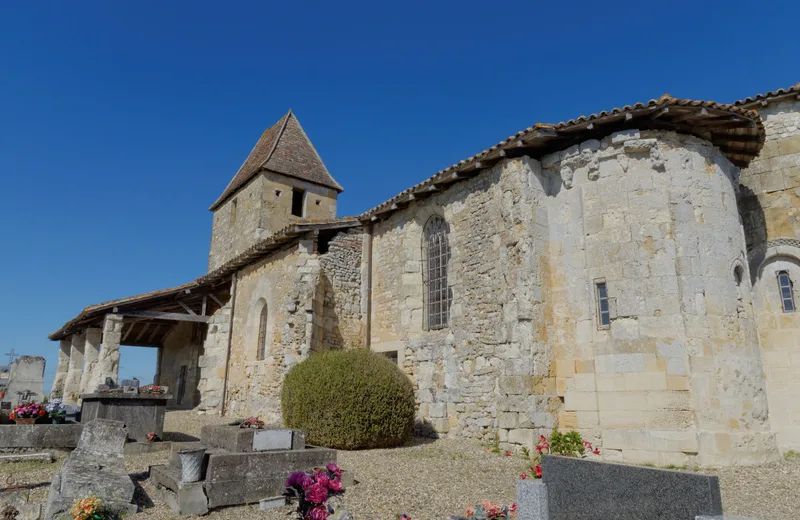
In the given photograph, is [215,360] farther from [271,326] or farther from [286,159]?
[286,159]

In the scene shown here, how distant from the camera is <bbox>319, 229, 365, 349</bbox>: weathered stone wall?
1302cm

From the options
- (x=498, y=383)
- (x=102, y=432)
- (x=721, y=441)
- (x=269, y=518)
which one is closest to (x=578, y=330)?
(x=498, y=383)

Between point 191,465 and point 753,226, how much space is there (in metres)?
10.8

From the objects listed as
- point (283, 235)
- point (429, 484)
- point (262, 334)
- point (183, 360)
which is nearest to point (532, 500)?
point (429, 484)

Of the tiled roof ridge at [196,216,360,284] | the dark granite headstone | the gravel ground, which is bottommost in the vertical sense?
the gravel ground

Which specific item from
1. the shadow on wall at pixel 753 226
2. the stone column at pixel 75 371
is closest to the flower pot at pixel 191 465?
the shadow on wall at pixel 753 226

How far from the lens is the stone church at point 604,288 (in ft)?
26.3

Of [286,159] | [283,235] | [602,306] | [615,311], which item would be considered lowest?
[615,311]

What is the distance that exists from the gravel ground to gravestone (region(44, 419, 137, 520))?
0.31 meters

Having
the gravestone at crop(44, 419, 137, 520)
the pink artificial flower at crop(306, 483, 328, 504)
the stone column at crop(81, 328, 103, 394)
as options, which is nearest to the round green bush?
the gravestone at crop(44, 419, 137, 520)

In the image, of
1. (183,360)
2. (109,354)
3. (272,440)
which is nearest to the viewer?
(272,440)

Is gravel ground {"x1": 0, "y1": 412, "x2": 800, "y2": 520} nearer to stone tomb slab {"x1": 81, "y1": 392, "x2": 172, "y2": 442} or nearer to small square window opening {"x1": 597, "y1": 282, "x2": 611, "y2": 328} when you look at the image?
stone tomb slab {"x1": 81, "y1": 392, "x2": 172, "y2": 442}

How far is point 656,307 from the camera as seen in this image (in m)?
8.20

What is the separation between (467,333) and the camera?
34.3ft
